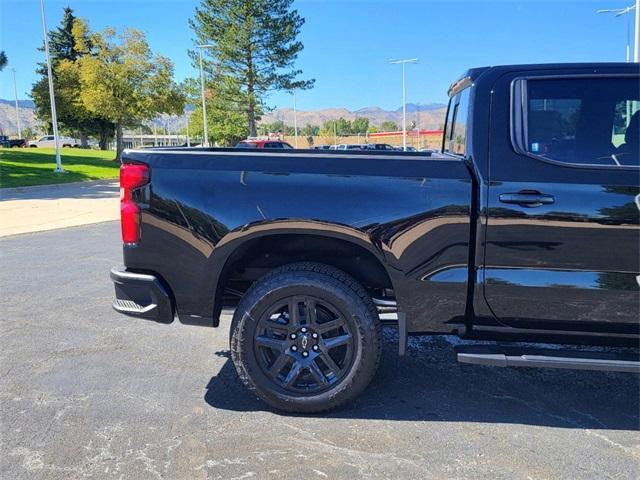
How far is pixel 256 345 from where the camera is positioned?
328 cm

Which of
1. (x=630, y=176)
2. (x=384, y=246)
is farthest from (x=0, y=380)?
(x=630, y=176)

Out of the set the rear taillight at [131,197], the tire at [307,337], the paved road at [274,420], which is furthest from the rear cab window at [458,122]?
the rear taillight at [131,197]

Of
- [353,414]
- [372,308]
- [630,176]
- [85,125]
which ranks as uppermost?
[85,125]

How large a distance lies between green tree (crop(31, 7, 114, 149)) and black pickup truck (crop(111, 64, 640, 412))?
39.0 m

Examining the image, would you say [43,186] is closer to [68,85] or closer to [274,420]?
[274,420]

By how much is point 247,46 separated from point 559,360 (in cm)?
4348

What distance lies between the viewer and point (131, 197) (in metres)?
3.27

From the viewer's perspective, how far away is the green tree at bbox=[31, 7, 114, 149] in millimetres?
39125

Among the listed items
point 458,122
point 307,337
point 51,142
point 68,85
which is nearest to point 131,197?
point 307,337

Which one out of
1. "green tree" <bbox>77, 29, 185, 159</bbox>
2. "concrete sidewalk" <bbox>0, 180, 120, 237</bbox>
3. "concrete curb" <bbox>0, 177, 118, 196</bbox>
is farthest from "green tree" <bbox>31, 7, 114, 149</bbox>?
"concrete sidewalk" <bbox>0, 180, 120, 237</bbox>

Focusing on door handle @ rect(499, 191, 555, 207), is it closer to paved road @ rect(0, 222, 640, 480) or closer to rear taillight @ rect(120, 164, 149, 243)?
paved road @ rect(0, 222, 640, 480)

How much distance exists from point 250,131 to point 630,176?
4653 centimetres

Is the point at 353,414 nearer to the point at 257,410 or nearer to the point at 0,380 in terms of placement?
the point at 257,410

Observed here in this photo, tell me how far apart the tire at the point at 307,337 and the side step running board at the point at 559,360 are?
2.00 ft
